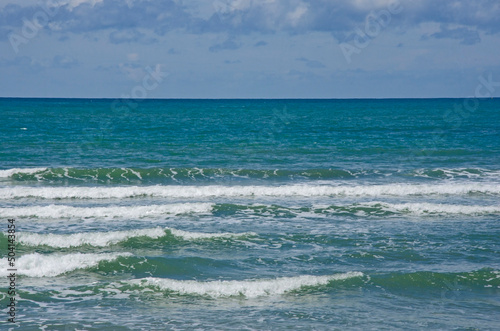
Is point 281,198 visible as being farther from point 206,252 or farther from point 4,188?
point 4,188

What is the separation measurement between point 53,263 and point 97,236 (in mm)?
2375

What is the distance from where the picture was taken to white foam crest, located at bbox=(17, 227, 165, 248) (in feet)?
49.8

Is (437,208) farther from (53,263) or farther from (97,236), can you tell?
(53,263)

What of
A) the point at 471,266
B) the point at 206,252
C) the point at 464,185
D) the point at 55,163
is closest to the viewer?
the point at 471,266

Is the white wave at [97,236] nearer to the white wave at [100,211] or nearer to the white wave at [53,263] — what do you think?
the white wave at [53,263]

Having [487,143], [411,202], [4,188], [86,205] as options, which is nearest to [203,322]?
[86,205]

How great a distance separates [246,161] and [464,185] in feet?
41.9

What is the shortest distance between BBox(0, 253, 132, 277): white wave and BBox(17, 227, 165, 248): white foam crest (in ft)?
4.17

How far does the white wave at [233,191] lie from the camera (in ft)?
74.0

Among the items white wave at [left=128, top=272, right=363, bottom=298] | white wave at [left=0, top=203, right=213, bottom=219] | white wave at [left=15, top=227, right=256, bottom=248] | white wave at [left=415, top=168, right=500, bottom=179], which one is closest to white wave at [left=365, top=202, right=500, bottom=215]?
white wave at [left=15, top=227, right=256, bottom=248]

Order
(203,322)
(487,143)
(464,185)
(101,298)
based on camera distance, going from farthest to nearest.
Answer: (487,143), (464,185), (101,298), (203,322)

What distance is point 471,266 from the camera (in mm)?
13359

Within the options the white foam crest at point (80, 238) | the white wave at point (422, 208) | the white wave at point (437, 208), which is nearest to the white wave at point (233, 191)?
the white wave at point (422, 208)

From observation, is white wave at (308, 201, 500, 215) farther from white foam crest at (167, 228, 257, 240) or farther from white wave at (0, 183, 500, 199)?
white foam crest at (167, 228, 257, 240)
